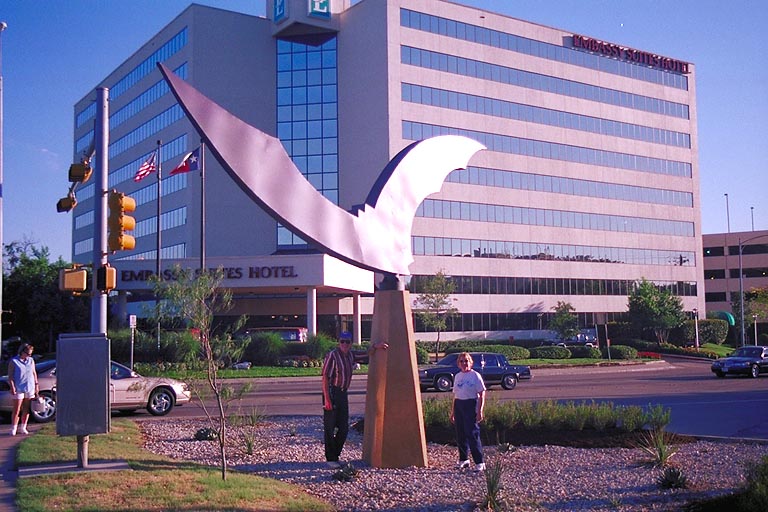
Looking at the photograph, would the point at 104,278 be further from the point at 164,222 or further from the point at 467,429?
the point at 164,222

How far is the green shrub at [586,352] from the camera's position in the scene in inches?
1906

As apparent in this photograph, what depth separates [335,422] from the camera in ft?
35.1

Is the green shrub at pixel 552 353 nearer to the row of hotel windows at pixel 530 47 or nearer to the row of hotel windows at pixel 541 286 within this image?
the row of hotel windows at pixel 541 286

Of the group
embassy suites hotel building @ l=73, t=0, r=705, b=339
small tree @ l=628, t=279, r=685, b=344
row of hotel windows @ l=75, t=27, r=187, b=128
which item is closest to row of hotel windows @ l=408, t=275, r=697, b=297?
embassy suites hotel building @ l=73, t=0, r=705, b=339

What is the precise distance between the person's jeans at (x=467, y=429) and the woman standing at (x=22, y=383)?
329 inches

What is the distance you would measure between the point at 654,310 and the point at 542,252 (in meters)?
9.71

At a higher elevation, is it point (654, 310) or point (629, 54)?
point (629, 54)

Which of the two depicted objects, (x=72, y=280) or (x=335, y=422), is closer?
(x=335, y=422)

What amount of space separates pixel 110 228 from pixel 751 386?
23.4 m

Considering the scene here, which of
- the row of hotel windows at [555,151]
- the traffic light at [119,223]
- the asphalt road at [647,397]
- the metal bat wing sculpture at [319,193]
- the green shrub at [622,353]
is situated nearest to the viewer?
the metal bat wing sculpture at [319,193]

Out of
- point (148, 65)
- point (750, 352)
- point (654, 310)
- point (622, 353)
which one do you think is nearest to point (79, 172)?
point (750, 352)

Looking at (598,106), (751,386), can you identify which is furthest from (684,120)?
(751,386)

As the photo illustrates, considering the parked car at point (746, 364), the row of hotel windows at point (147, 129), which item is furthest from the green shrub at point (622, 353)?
the row of hotel windows at point (147, 129)

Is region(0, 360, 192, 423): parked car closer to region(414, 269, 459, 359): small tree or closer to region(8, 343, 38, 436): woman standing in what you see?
region(8, 343, 38, 436): woman standing
